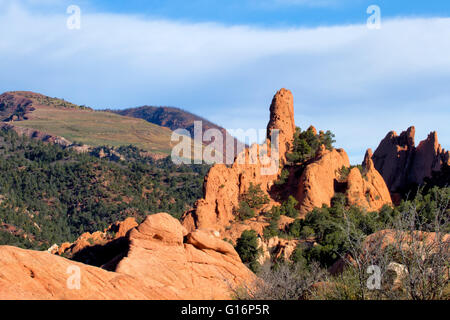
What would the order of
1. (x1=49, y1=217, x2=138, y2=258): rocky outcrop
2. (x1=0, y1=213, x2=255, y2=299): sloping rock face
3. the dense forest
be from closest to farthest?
(x1=0, y1=213, x2=255, y2=299): sloping rock face < (x1=49, y1=217, x2=138, y2=258): rocky outcrop < the dense forest

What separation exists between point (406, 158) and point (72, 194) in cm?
6127

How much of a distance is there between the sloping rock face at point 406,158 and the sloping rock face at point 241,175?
857 inches

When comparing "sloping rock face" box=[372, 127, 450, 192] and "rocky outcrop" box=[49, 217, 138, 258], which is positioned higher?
"sloping rock face" box=[372, 127, 450, 192]

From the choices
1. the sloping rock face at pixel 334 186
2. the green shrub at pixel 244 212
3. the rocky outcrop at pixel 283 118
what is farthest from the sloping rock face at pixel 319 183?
the green shrub at pixel 244 212

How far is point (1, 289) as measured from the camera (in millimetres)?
Result: 17938

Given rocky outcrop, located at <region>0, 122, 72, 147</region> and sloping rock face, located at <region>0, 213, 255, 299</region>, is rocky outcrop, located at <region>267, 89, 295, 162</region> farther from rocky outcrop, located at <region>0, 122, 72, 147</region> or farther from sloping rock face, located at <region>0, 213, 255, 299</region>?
rocky outcrop, located at <region>0, 122, 72, 147</region>

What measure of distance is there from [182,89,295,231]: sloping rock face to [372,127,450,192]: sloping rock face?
71.4 ft

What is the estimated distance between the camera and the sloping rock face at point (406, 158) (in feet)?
229

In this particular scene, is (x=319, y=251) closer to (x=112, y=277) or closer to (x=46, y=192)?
(x=112, y=277)

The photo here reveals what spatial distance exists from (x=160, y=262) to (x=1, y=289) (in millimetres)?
9489

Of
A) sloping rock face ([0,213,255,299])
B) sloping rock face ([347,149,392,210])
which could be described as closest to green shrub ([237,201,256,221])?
sloping rock face ([347,149,392,210])

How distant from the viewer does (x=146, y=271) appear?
25.0 meters

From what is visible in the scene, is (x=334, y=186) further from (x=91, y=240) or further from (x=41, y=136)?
(x=41, y=136)

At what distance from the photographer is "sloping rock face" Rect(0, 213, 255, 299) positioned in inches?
772
